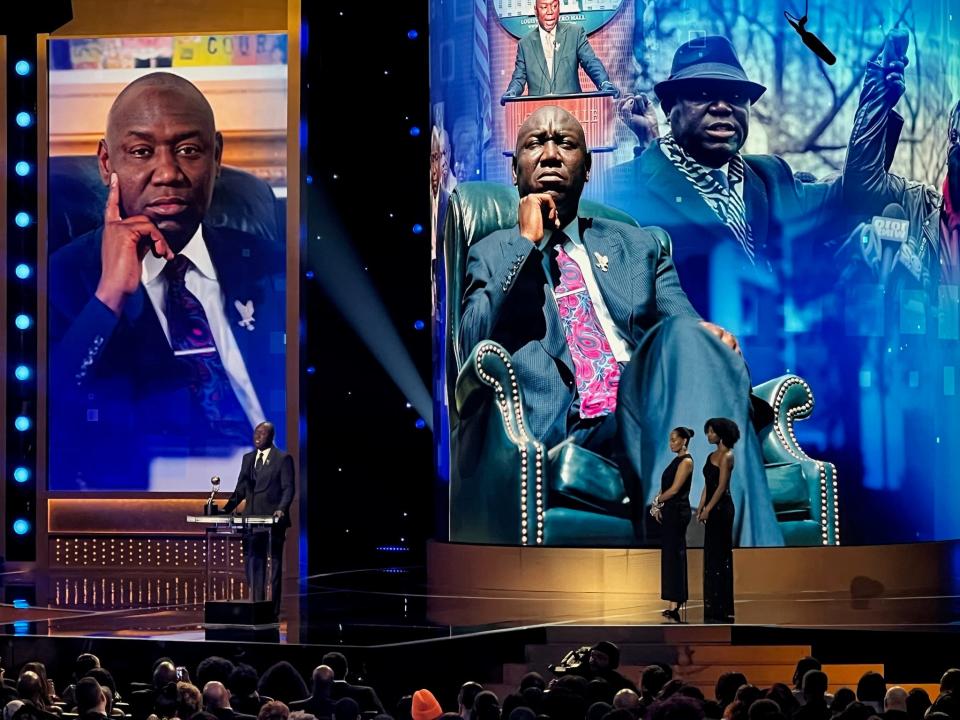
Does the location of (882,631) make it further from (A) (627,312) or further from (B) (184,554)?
(B) (184,554)

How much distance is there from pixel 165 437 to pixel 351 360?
1595 millimetres

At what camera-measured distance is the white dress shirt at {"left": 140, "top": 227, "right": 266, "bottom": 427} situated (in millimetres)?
13594

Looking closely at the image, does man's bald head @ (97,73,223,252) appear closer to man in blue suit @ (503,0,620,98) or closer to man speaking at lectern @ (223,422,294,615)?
man in blue suit @ (503,0,620,98)

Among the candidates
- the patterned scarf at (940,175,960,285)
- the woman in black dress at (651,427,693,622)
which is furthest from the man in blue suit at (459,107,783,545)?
the patterned scarf at (940,175,960,285)

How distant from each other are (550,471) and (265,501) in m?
2.20

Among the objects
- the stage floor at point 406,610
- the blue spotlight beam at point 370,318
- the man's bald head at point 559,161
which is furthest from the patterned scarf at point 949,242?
the blue spotlight beam at point 370,318

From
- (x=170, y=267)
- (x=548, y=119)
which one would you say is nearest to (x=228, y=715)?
(x=548, y=119)

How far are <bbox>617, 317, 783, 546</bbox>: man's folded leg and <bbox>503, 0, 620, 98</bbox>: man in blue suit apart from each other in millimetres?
1661

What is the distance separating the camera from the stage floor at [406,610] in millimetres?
8789

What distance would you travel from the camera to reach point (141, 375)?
1365 centimetres

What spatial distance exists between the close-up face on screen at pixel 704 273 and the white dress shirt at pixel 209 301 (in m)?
2.90

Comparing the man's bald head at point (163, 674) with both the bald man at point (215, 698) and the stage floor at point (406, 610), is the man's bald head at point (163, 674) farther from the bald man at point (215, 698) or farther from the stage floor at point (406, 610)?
the stage floor at point (406, 610)

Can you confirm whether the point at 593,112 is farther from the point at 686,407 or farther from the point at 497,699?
the point at 497,699

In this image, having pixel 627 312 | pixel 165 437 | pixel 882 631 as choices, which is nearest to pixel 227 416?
pixel 165 437
